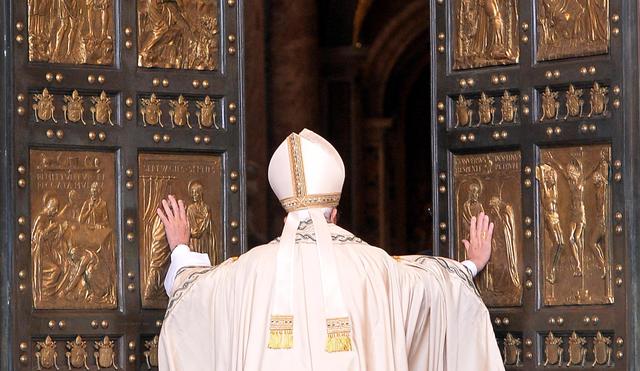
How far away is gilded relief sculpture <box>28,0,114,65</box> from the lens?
6445 mm

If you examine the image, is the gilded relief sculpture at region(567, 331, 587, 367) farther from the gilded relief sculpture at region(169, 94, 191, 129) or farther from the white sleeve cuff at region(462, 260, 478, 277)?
the gilded relief sculpture at region(169, 94, 191, 129)

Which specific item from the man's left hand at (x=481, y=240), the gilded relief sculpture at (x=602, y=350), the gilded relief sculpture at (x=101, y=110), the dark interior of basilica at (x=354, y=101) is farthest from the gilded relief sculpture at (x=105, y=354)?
the dark interior of basilica at (x=354, y=101)

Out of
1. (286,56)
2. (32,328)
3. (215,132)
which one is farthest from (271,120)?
(32,328)

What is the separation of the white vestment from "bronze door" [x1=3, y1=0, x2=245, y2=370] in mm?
455

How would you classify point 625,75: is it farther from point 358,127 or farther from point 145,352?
point 358,127

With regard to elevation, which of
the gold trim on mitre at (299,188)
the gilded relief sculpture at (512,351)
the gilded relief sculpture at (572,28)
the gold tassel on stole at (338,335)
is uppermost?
the gilded relief sculpture at (572,28)

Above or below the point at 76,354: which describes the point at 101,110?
above

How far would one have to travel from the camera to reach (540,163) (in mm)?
6508

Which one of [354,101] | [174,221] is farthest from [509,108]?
[354,101]

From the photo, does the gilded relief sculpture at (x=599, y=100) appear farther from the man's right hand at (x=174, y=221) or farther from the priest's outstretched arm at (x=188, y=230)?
the man's right hand at (x=174, y=221)

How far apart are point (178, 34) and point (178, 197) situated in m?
0.77

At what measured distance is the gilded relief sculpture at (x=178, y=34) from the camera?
22.0ft

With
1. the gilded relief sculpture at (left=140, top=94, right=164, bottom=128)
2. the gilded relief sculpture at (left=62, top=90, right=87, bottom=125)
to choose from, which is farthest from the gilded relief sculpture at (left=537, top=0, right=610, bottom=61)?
the gilded relief sculpture at (left=62, top=90, right=87, bottom=125)

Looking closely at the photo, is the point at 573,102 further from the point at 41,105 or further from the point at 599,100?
the point at 41,105
